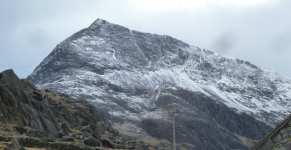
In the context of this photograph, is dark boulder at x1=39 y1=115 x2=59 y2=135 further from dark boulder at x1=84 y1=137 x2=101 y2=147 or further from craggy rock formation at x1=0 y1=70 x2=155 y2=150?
dark boulder at x1=84 y1=137 x2=101 y2=147

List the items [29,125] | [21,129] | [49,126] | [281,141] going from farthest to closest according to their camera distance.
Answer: [49,126] → [29,125] → [21,129] → [281,141]

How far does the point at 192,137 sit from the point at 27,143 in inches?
6038

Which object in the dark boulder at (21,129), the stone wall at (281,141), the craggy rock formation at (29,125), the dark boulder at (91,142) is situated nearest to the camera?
the stone wall at (281,141)

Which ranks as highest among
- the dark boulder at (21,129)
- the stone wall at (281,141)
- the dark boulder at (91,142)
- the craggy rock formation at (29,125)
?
the stone wall at (281,141)

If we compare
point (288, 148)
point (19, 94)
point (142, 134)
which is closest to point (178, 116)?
point (142, 134)

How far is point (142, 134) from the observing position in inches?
6097

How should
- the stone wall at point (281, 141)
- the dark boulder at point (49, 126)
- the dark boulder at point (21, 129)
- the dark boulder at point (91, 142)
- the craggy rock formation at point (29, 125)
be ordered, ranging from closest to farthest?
the stone wall at point (281, 141)
the craggy rock formation at point (29, 125)
the dark boulder at point (21, 129)
the dark boulder at point (91, 142)
the dark boulder at point (49, 126)

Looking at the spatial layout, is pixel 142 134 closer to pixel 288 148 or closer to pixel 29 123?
pixel 29 123

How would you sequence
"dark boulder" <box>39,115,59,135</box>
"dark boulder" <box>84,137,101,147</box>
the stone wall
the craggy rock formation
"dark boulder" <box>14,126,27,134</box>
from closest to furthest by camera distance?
the stone wall
the craggy rock formation
"dark boulder" <box>14,126,27,134</box>
"dark boulder" <box>84,137,101,147</box>
"dark boulder" <box>39,115,59,135</box>

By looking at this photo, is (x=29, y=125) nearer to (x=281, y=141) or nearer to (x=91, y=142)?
(x=91, y=142)

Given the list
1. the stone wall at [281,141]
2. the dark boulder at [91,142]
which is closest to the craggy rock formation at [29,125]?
the dark boulder at [91,142]

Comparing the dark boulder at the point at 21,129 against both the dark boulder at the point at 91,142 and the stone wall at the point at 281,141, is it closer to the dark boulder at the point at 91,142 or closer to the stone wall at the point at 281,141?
the dark boulder at the point at 91,142

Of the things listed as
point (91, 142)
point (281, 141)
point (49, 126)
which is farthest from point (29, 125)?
point (281, 141)

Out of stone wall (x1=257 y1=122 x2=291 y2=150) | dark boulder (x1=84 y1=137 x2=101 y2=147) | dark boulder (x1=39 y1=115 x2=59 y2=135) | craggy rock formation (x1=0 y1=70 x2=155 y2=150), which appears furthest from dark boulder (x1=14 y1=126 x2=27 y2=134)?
stone wall (x1=257 y1=122 x2=291 y2=150)
